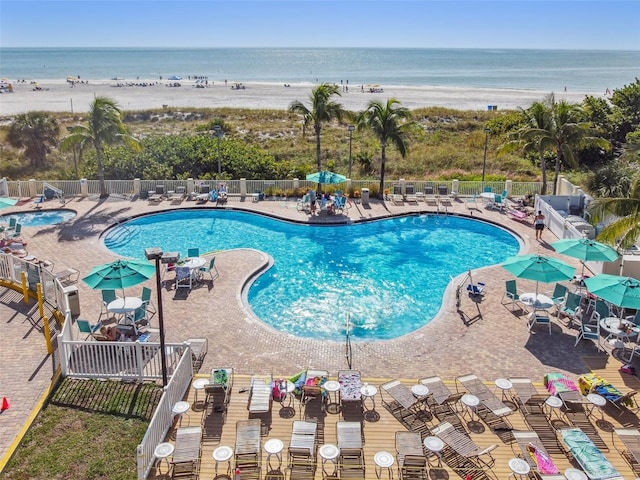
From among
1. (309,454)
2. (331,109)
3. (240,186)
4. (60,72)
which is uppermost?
(60,72)

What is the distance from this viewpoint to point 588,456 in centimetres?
927

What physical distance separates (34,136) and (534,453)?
1609 inches

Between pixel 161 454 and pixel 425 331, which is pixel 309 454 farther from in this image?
pixel 425 331

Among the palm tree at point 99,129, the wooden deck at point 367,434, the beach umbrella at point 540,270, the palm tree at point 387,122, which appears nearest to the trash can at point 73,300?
the wooden deck at point 367,434

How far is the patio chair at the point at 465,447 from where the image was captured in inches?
372

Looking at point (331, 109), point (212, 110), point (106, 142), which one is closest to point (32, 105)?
point (212, 110)

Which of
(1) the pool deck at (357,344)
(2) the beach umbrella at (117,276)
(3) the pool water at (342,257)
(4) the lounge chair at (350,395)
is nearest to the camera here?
(4) the lounge chair at (350,395)

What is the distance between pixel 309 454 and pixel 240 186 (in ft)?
66.7

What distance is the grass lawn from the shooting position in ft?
30.8

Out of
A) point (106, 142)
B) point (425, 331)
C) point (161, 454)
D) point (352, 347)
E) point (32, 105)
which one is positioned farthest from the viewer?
point (32, 105)

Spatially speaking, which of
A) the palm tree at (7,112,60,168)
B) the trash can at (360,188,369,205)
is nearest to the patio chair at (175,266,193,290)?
the trash can at (360,188,369,205)

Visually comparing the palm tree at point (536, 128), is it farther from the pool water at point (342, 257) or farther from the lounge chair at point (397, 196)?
the lounge chair at point (397, 196)

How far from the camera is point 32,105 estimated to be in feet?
259

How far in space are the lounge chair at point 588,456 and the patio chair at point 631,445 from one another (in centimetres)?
63
